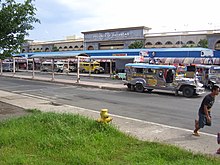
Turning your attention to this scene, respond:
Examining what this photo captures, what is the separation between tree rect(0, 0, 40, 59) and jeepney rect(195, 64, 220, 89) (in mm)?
17381

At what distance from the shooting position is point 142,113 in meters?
12.9

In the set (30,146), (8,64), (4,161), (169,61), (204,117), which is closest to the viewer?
(4,161)

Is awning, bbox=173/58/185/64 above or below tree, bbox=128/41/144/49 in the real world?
below

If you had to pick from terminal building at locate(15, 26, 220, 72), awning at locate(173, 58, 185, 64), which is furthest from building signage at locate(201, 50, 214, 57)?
awning at locate(173, 58, 185, 64)

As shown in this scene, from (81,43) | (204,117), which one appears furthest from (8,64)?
(204,117)

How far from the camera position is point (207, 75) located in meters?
27.0

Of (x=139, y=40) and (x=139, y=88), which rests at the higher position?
(x=139, y=40)

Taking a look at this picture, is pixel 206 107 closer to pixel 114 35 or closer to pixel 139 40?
pixel 139 40

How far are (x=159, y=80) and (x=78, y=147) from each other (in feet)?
50.7

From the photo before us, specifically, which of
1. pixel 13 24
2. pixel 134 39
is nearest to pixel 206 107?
pixel 13 24

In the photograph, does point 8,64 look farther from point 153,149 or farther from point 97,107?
point 153,149

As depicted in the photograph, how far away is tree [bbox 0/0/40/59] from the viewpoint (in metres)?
13.0

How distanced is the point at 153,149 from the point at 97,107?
8275 mm

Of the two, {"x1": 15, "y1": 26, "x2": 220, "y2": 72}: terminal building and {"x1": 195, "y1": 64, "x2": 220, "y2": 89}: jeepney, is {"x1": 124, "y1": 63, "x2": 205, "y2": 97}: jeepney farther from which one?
{"x1": 15, "y1": 26, "x2": 220, "y2": 72}: terminal building
